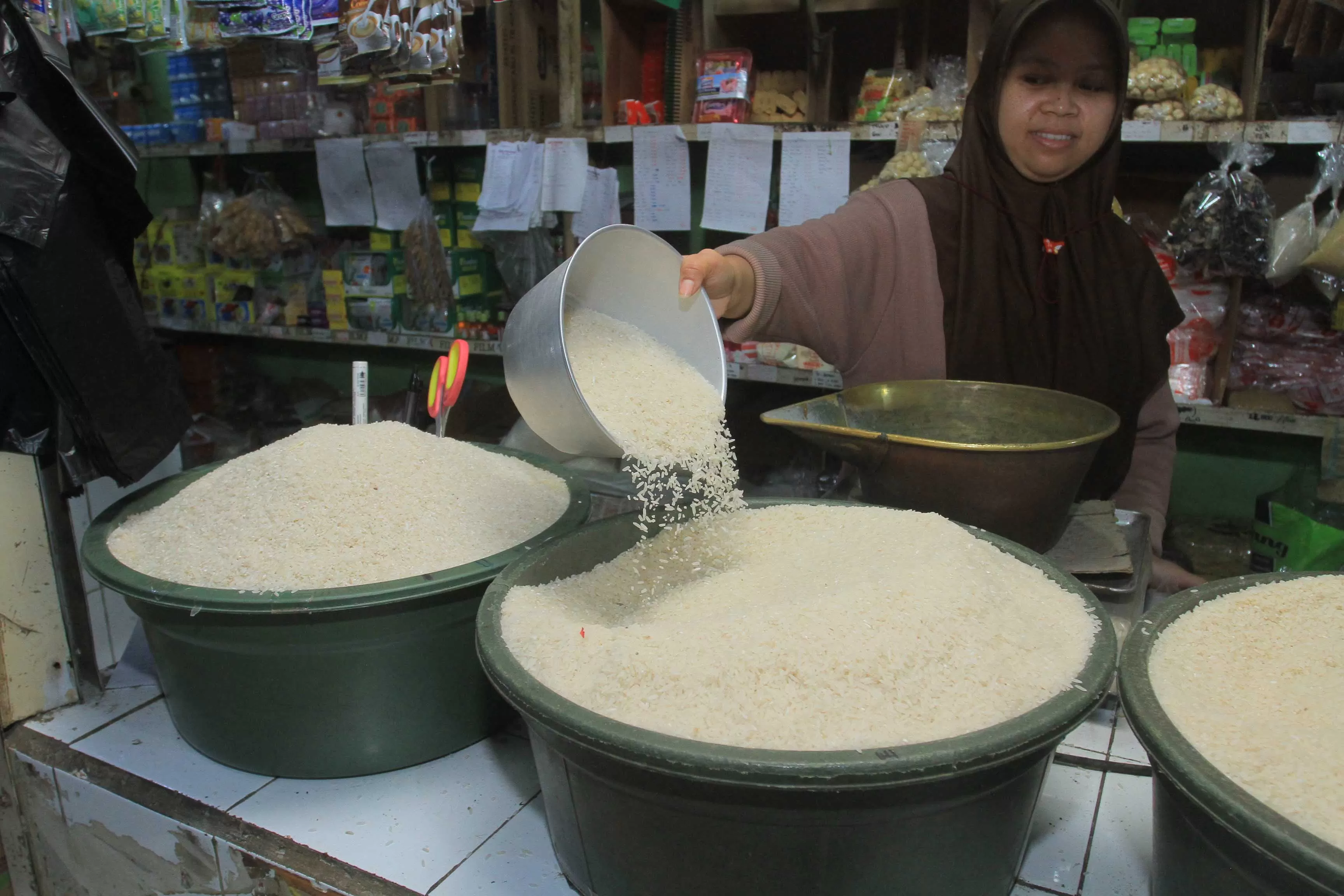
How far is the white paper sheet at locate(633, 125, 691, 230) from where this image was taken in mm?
2434

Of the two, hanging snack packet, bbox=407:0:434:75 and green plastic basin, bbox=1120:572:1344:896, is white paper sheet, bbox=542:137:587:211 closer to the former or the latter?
hanging snack packet, bbox=407:0:434:75

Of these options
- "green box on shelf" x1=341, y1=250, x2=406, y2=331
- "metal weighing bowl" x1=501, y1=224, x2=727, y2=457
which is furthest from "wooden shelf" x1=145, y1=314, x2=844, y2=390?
"metal weighing bowl" x1=501, y1=224, x2=727, y2=457

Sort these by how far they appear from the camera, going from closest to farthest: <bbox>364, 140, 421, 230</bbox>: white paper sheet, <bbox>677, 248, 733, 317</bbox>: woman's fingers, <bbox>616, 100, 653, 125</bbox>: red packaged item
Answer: <bbox>677, 248, 733, 317</bbox>: woman's fingers < <bbox>616, 100, 653, 125</bbox>: red packaged item < <bbox>364, 140, 421, 230</bbox>: white paper sheet

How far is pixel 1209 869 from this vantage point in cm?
60

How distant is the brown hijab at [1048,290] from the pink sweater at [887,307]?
3cm

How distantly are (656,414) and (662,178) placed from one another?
64.3 inches

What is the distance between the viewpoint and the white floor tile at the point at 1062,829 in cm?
85

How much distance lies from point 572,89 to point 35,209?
1630 millimetres

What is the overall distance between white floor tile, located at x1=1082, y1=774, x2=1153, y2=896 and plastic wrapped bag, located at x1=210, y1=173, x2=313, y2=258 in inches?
117

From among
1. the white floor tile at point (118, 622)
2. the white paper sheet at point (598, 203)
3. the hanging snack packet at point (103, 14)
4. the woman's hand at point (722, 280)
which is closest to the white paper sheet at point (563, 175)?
the white paper sheet at point (598, 203)

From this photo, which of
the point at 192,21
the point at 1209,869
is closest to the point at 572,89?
the point at 192,21

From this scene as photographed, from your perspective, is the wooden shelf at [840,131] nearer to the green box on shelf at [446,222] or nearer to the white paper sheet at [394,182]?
the white paper sheet at [394,182]

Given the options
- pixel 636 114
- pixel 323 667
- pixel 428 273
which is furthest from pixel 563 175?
pixel 323 667

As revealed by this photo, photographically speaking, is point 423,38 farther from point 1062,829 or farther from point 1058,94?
point 1062,829
